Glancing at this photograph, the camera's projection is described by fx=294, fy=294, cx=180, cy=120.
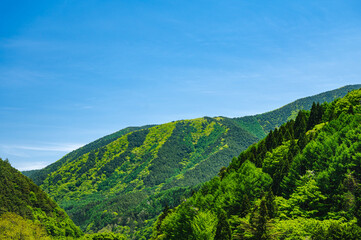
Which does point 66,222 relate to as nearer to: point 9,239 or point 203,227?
point 9,239

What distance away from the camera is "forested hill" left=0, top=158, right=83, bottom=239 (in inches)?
4958

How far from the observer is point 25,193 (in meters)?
157

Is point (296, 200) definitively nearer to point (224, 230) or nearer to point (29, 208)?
point (224, 230)

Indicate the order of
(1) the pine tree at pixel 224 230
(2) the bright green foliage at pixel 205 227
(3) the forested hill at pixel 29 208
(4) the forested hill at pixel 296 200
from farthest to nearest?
(3) the forested hill at pixel 29 208, (2) the bright green foliage at pixel 205 227, (1) the pine tree at pixel 224 230, (4) the forested hill at pixel 296 200

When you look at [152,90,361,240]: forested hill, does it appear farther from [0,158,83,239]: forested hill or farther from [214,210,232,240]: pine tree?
[0,158,83,239]: forested hill

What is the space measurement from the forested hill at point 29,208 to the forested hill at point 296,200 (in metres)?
67.7

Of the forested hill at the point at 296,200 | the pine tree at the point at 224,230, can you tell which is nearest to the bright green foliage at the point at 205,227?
the forested hill at the point at 296,200

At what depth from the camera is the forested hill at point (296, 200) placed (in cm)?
5153

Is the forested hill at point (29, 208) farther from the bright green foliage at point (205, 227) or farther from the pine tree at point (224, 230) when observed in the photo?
the pine tree at point (224, 230)

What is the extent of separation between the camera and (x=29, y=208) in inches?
5802

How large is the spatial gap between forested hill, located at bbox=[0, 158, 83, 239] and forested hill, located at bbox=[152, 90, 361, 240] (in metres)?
67.7

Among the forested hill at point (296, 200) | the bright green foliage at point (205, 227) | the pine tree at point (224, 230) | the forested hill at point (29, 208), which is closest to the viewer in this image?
the forested hill at point (296, 200)

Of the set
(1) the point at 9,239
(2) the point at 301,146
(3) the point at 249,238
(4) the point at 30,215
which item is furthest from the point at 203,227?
(4) the point at 30,215

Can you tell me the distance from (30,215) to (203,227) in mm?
106471
